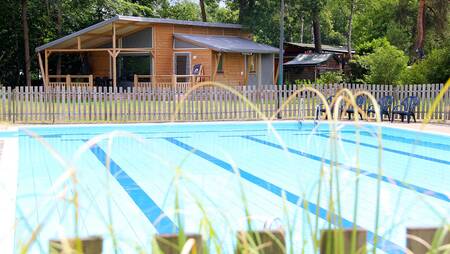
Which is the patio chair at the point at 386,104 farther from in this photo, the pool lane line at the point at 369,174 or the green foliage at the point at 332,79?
the green foliage at the point at 332,79

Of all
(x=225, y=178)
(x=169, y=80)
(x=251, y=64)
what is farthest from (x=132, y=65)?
(x=225, y=178)

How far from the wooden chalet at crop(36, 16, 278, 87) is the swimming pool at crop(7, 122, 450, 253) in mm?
11613

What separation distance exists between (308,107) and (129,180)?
35.5ft

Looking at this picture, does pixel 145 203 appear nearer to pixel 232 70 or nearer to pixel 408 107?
pixel 408 107

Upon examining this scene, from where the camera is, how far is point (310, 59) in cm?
4081

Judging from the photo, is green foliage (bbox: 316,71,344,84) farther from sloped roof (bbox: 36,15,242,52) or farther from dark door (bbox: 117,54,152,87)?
dark door (bbox: 117,54,152,87)

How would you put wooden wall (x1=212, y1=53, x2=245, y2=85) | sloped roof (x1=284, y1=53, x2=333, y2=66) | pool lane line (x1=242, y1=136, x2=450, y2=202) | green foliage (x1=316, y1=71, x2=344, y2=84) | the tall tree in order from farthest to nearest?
sloped roof (x1=284, y1=53, x2=333, y2=66), the tall tree, green foliage (x1=316, y1=71, x2=344, y2=84), wooden wall (x1=212, y1=53, x2=245, y2=85), pool lane line (x1=242, y1=136, x2=450, y2=202)

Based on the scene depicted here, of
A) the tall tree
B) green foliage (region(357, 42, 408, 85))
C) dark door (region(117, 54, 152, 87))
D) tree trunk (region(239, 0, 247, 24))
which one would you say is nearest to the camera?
green foliage (region(357, 42, 408, 85))

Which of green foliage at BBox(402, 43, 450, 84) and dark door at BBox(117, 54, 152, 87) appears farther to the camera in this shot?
dark door at BBox(117, 54, 152, 87)

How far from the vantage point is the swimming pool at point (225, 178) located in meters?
5.43

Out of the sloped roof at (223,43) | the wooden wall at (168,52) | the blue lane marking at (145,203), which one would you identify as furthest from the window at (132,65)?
the blue lane marking at (145,203)

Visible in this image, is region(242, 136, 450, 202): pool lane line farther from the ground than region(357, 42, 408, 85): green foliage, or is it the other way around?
region(357, 42, 408, 85): green foliage

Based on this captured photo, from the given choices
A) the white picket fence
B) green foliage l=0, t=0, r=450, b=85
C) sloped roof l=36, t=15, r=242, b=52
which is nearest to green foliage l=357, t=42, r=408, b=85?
green foliage l=0, t=0, r=450, b=85

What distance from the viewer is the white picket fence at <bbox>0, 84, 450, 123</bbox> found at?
16.7 m
